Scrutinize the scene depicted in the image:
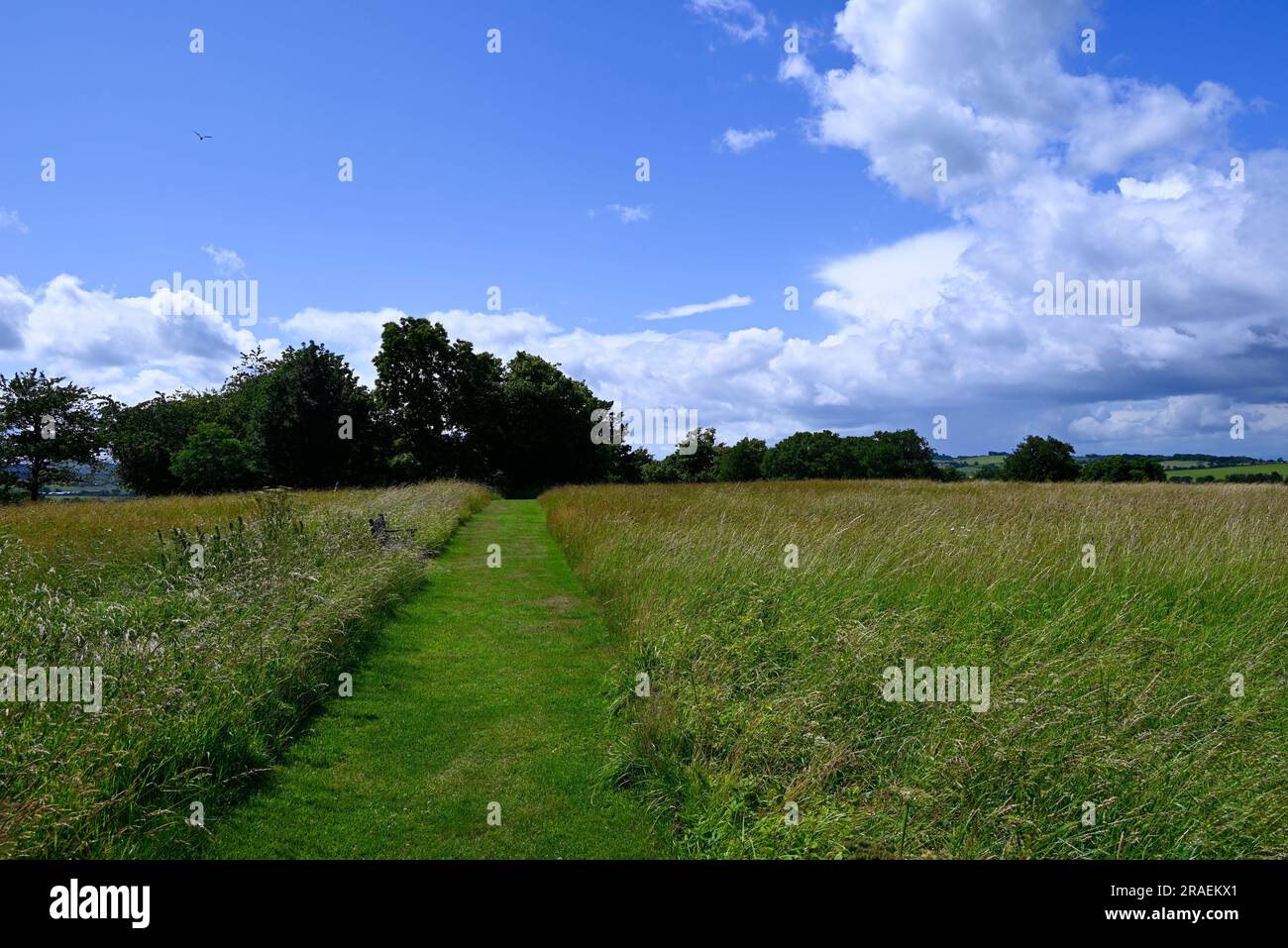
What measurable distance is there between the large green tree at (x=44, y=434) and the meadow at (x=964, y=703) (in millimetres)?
40477

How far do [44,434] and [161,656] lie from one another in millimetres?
41662

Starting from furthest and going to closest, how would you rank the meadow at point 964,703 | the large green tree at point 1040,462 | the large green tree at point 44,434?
the large green tree at point 1040,462
the large green tree at point 44,434
the meadow at point 964,703

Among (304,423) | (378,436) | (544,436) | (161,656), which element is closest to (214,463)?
(304,423)

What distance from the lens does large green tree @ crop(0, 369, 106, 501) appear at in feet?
117

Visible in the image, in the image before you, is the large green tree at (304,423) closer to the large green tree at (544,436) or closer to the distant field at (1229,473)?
the large green tree at (544,436)

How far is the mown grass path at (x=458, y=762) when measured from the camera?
4.53 m

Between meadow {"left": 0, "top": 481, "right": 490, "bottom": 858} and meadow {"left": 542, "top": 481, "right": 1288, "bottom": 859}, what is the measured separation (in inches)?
121

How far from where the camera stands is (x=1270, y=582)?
8.24 meters

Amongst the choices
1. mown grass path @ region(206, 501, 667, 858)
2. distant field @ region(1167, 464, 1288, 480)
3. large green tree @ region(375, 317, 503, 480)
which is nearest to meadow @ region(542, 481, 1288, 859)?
mown grass path @ region(206, 501, 667, 858)

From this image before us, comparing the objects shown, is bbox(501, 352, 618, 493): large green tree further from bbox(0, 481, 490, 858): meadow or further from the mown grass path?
the mown grass path

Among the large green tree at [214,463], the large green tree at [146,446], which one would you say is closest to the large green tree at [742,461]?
the large green tree at [214,463]

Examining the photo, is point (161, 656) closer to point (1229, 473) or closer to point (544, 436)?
point (544, 436)
